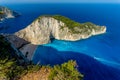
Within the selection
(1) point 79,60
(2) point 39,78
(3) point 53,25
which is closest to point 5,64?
(2) point 39,78

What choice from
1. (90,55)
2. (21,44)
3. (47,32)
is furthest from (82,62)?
(47,32)

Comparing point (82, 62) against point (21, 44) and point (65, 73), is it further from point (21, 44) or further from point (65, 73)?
point (65, 73)

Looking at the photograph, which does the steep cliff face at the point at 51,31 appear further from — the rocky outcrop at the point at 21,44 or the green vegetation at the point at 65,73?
the green vegetation at the point at 65,73

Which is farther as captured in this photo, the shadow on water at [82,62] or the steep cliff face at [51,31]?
the steep cliff face at [51,31]

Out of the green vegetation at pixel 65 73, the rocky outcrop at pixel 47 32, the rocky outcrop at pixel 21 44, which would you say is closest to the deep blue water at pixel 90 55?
the rocky outcrop at pixel 21 44

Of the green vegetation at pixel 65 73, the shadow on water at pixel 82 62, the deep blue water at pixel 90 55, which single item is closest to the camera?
the green vegetation at pixel 65 73

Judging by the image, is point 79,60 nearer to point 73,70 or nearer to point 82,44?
point 82,44
